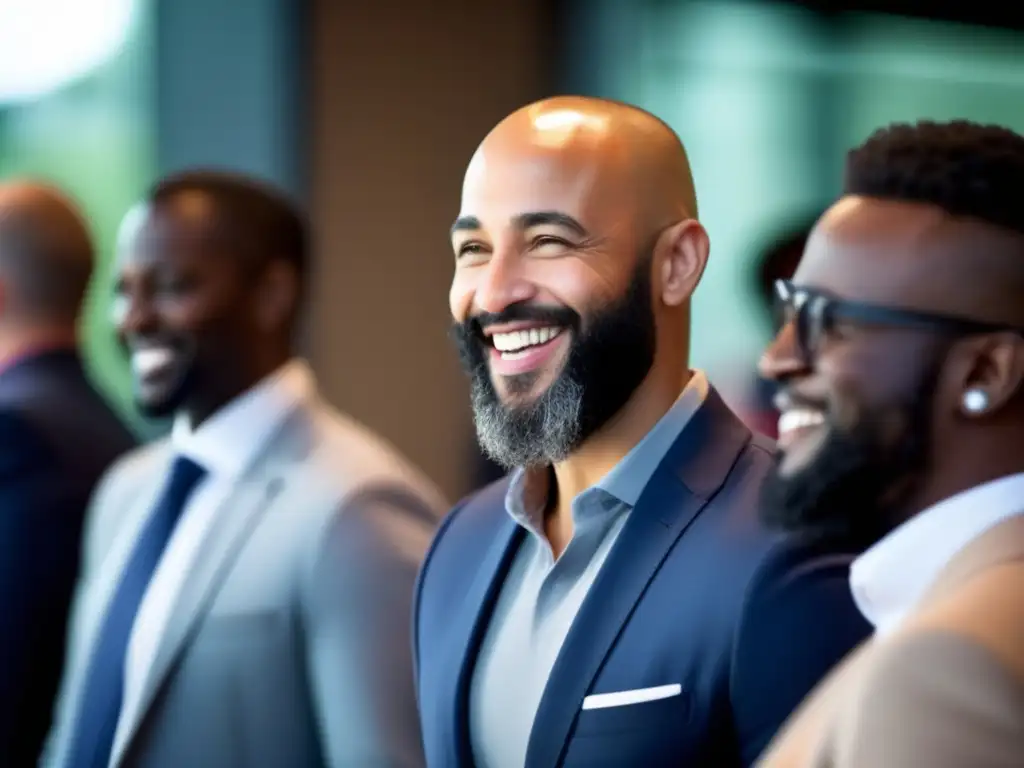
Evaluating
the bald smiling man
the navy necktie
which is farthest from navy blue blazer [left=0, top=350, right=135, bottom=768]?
the bald smiling man

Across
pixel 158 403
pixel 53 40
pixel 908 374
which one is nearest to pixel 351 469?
pixel 158 403

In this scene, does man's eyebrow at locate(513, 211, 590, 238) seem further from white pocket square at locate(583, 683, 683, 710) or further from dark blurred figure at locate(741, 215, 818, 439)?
dark blurred figure at locate(741, 215, 818, 439)

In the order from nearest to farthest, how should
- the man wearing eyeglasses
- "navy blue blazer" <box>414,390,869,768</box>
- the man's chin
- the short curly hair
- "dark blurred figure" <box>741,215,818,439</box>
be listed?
1. the man wearing eyeglasses
2. the short curly hair
3. "navy blue blazer" <box>414,390,869,768</box>
4. the man's chin
5. "dark blurred figure" <box>741,215,818,439</box>

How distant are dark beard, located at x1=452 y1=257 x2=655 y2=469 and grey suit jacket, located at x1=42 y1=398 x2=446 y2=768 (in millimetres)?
553

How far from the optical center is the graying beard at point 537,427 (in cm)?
175

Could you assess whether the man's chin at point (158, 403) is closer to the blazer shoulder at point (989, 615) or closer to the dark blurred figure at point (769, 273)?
the dark blurred figure at point (769, 273)

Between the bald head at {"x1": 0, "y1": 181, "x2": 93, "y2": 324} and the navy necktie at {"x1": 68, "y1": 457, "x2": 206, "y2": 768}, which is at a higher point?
the bald head at {"x1": 0, "y1": 181, "x2": 93, "y2": 324}

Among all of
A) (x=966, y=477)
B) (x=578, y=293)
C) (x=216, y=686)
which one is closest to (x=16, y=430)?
(x=216, y=686)

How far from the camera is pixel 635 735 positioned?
5.36 feet

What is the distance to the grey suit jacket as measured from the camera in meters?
2.21

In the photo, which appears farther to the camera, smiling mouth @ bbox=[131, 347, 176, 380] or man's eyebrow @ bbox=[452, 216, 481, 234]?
smiling mouth @ bbox=[131, 347, 176, 380]

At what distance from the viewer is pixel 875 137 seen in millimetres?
1601

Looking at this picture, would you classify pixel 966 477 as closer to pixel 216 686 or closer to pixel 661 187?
pixel 661 187

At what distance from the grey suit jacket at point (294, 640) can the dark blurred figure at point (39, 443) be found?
0.31 metres
